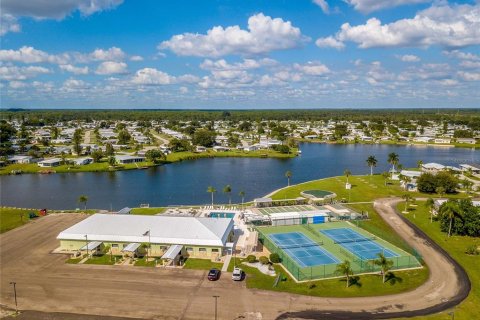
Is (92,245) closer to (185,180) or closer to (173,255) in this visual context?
(173,255)

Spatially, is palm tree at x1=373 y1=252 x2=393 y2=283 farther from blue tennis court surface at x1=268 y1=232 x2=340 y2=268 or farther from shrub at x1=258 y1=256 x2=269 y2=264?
shrub at x1=258 y1=256 x2=269 y2=264

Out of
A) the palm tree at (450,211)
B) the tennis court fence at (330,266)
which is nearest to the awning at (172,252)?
the tennis court fence at (330,266)

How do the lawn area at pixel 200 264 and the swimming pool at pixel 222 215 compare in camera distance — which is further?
the swimming pool at pixel 222 215

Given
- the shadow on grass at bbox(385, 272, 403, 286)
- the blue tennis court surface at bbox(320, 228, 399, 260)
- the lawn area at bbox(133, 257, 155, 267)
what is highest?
the blue tennis court surface at bbox(320, 228, 399, 260)

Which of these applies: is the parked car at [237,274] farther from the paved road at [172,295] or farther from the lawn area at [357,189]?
the lawn area at [357,189]

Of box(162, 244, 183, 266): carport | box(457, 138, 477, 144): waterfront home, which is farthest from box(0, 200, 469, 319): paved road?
box(457, 138, 477, 144): waterfront home

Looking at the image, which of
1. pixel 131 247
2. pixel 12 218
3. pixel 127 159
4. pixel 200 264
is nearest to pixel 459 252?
pixel 200 264
